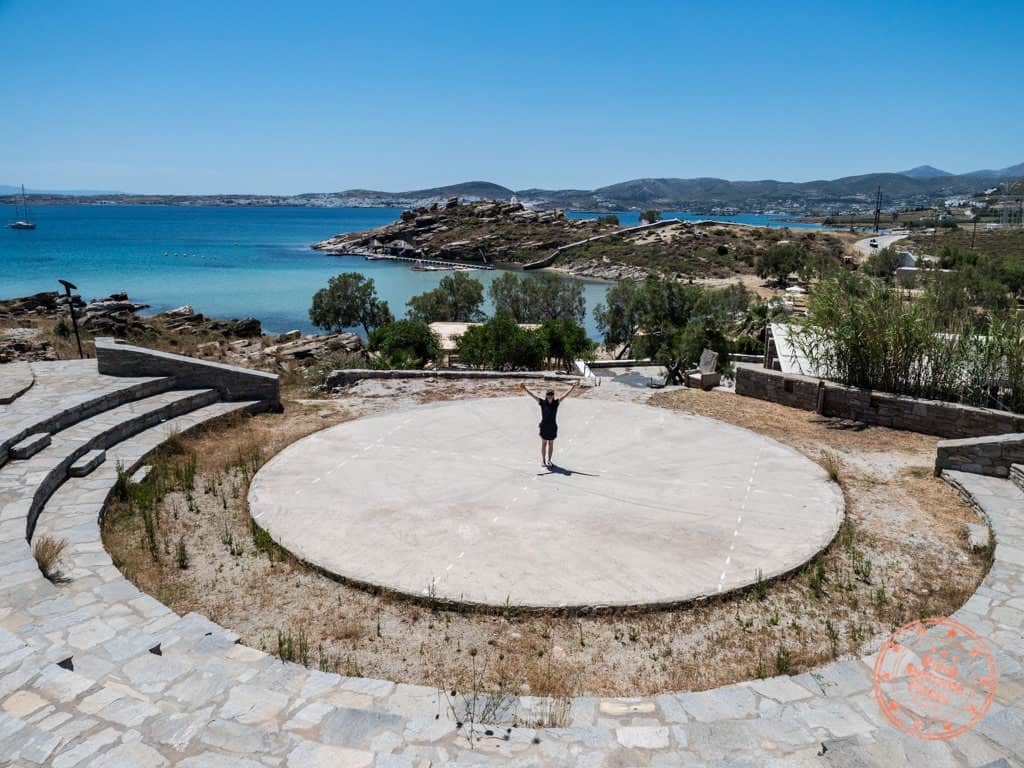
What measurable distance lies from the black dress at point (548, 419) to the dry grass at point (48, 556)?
575 cm

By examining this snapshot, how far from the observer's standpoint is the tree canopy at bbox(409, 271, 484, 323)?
48.2 m

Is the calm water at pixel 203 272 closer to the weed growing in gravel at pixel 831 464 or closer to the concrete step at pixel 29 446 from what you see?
the weed growing in gravel at pixel 831 464

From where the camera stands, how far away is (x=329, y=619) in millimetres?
6141

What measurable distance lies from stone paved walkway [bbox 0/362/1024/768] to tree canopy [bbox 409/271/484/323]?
4290 centimetres

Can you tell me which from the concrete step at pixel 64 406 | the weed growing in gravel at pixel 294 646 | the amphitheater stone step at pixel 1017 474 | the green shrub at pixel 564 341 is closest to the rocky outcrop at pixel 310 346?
the green shrub at pixel 564 341

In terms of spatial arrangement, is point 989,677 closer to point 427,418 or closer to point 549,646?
point 549,646

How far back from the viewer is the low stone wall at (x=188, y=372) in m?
12.8

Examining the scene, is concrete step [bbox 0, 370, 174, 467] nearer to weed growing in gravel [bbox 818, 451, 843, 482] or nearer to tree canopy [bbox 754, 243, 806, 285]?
weed growing in gravel [bbox 818, 451, 843, 482]

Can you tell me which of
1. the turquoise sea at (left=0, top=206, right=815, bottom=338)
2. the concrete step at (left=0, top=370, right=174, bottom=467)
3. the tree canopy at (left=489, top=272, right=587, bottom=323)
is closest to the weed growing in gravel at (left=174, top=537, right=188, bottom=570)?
the concrete step at (left=0, top=370, right=174, bottom=467)

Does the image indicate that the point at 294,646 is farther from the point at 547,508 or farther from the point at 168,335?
→ the point at 168,335

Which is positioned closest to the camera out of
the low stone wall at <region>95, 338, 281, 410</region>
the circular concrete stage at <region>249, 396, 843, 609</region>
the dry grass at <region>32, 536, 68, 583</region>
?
the dry grass at <region>32, 536, 68, 583</region>

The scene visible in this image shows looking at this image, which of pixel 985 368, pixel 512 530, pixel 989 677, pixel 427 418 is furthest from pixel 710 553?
pixel 985 368

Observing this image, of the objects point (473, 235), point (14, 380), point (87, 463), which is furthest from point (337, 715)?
point (473, 235)

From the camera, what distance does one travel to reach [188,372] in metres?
13.0
